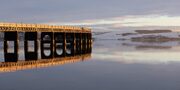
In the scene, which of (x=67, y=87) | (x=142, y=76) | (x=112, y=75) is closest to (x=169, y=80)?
(x=142, y=76)

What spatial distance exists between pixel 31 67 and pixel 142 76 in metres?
9.63

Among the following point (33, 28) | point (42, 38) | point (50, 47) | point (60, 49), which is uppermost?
point (33, 28)

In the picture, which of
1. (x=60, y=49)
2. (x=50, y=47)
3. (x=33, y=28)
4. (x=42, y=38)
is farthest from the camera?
(x=60, y=49)

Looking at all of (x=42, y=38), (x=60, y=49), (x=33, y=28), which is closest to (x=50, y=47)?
(x=42, y=38)

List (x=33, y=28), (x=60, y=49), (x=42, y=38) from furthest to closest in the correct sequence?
1. (x=60, y=49)
2. (x=42, y=38)
3. (x=33, y=28)

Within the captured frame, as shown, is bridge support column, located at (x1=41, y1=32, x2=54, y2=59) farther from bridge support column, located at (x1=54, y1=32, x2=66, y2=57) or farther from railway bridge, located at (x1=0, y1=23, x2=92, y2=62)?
bridge support column, located at (x1=54, y1=32, x2=66, y2=57)

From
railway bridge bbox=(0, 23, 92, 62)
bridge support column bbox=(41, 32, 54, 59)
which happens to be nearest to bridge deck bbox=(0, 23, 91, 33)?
railway bridge bbox=(0, 23, 92, 62)

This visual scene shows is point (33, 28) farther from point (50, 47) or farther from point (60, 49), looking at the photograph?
point (60, 49)

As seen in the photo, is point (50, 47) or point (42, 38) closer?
point (50, 47)

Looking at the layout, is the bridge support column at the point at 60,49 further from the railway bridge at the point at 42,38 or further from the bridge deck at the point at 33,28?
the bridge deck at the point at 33,28

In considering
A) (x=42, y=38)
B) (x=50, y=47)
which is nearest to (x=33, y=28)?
(x=50, y=47)

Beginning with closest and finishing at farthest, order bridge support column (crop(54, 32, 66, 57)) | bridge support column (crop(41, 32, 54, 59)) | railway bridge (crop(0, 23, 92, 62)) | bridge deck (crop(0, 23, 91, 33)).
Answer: bridge deck (crop(0, 23, 91, 33))
railway bridge (crop(0, 23, 92, 62))
bridge support column (crop(41, 32, 54, 59))
bridge support column (crop(54, 32, 66, 57))

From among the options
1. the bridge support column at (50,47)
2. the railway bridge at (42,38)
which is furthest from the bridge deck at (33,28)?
the bridge support column at (50,47)

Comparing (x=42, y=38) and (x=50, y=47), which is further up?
(x=42, y=38)
